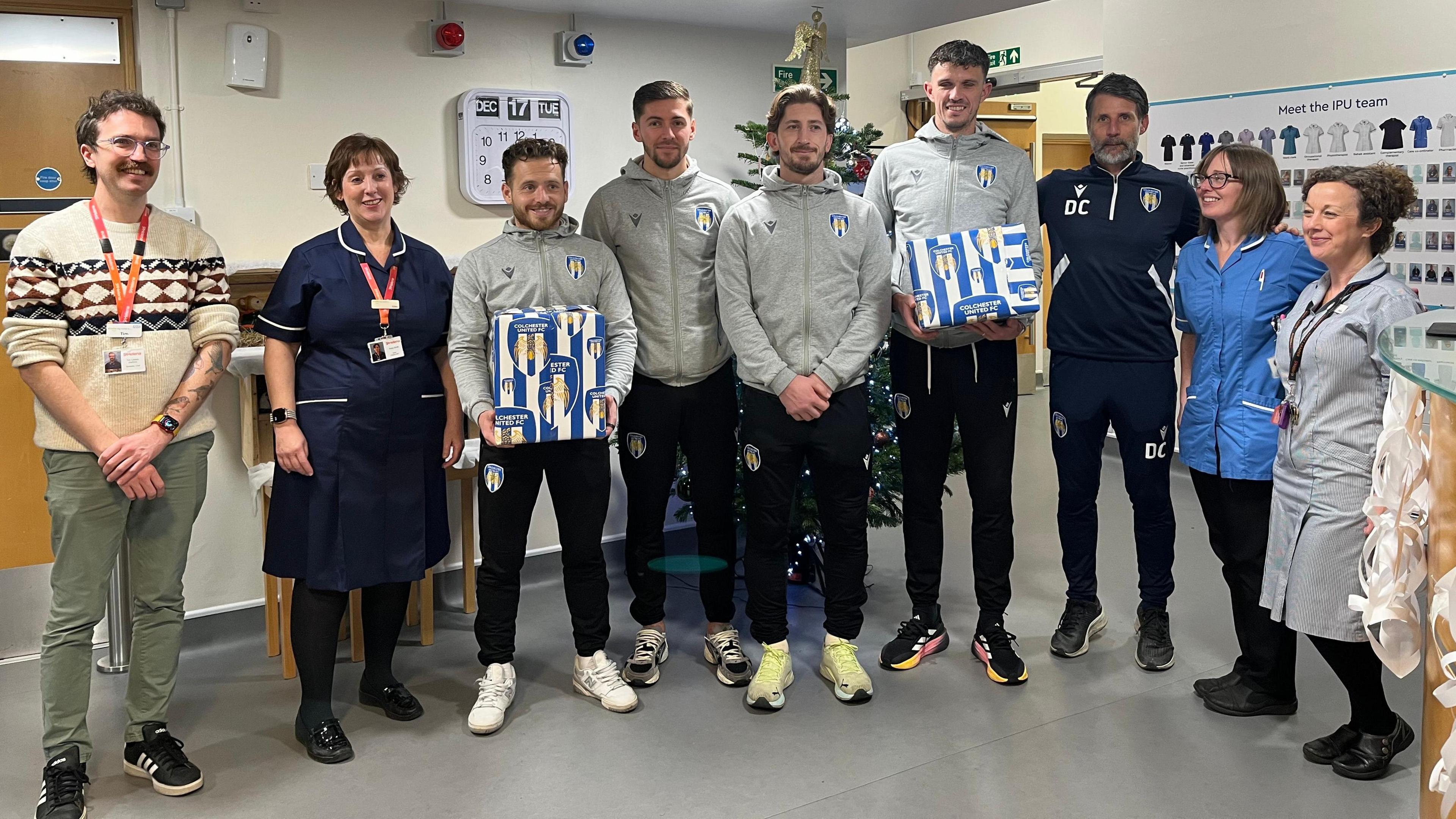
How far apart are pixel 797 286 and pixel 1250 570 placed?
1.52m

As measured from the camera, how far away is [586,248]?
3.18 metres

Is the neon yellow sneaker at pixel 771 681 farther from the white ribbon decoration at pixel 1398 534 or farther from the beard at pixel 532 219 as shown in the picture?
the white ribbon decoration at pixel 1398 534

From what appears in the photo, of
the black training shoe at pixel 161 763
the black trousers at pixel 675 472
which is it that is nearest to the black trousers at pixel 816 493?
the black trousers at pixel 675 472

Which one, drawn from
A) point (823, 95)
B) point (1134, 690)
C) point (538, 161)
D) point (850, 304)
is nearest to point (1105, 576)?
point (1134, 690)

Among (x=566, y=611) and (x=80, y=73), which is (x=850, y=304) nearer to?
(x=566, y=611)

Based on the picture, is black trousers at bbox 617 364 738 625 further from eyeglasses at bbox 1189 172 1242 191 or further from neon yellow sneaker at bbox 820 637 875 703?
eyeglasses at bbox 1189 172 1242 191

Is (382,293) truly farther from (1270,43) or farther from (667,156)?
(1270,43)

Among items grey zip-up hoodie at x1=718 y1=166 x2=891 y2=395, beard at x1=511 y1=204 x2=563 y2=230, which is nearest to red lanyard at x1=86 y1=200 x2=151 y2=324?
beard at x1=511 y1=204 x2=563 y2=230

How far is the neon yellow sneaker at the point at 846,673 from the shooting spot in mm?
3275

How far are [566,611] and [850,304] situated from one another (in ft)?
5.66

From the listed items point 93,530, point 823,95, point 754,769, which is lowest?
point 754,769

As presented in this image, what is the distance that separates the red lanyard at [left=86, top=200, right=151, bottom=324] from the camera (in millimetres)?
2607

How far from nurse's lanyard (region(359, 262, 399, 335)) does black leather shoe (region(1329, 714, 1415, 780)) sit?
273 cm

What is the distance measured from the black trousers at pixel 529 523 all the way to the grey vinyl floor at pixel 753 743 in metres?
0.27
